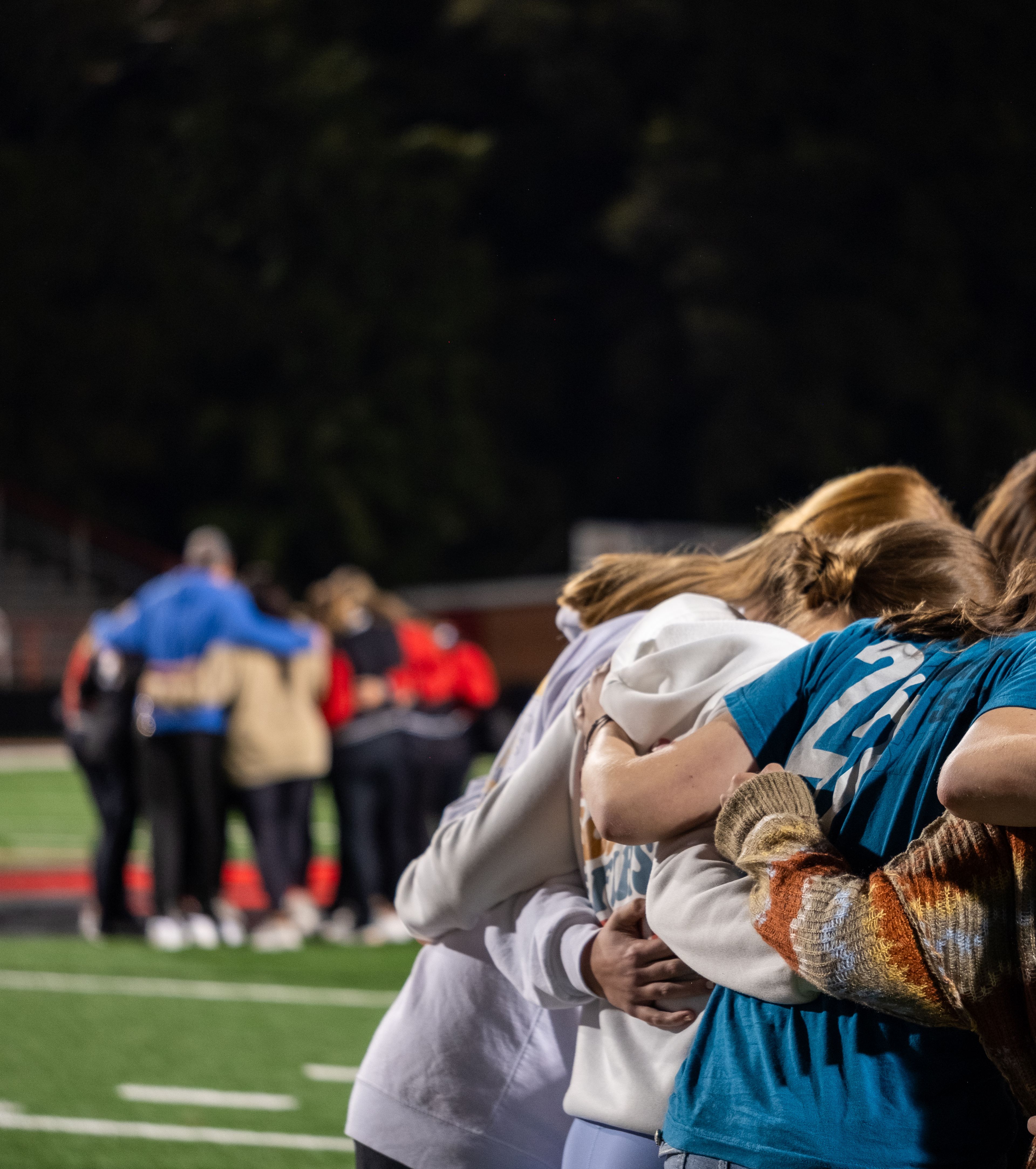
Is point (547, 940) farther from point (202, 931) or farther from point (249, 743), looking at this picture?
point (202, 931)

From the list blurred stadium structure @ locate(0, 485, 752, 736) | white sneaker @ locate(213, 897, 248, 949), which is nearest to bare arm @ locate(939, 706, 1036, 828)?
white sneaker @ locate(213, 897, 248, 949)

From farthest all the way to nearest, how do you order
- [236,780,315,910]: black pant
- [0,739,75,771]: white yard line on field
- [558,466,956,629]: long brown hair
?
[0,739,75,771]: white yard line on field < [236,780,315,910]: black pant < [558,466,956,629]: long brown hair

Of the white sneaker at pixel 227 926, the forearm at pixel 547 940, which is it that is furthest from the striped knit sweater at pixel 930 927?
the white sneaker at pixel 227 926

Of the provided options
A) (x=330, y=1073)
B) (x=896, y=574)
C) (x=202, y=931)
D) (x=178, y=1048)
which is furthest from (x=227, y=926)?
(x=896, y=574)

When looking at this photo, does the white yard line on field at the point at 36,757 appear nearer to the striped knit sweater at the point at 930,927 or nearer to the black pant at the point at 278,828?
the black pant at the point at 278,828

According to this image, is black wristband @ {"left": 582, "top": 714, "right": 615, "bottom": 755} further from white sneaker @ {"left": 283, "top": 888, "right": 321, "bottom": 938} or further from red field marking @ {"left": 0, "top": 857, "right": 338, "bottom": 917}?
red field marking @ {"left": 0, "top": 857, "right": 338, "bottom": 917}

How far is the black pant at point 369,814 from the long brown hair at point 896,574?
693 cm

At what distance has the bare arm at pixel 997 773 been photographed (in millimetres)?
1381

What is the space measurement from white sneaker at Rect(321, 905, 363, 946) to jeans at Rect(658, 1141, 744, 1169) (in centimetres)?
710

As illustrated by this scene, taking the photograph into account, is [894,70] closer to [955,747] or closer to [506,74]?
[506,74]

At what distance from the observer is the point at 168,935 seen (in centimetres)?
845

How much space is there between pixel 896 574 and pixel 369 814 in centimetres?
715

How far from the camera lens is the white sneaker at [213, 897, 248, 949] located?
8.52 m

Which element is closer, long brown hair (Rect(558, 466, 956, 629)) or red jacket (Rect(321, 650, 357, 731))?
long brown hair (Rect(558, 466, 956, 629))
